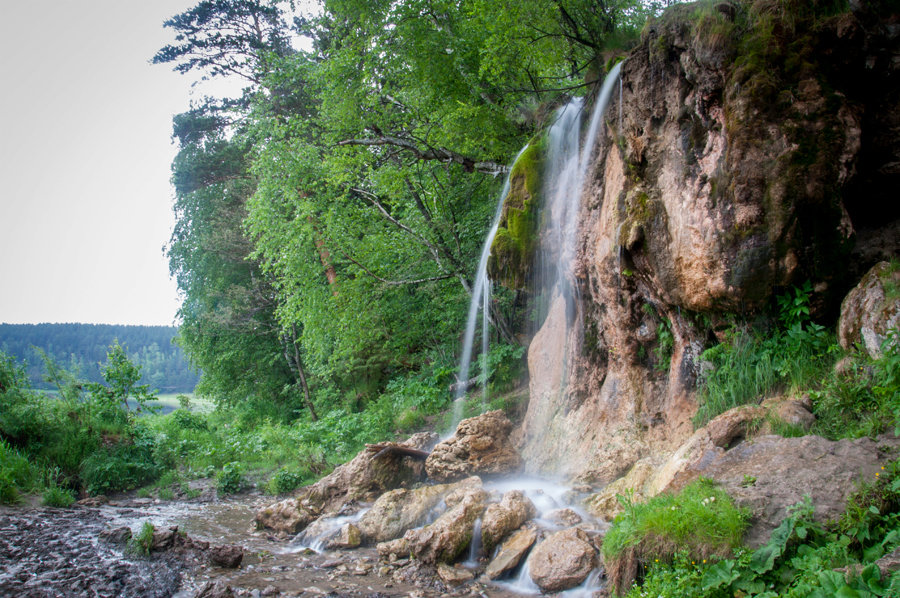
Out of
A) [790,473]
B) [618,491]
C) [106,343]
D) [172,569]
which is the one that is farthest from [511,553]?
[106,343]

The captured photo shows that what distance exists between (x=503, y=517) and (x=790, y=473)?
10.1ft

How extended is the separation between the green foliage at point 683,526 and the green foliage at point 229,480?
824 centimetres

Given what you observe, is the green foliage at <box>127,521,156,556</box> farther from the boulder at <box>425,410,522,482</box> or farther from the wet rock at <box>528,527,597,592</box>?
the wet rock at <box>528,527,597,592</box>

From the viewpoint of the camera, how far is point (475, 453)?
8.47 meters

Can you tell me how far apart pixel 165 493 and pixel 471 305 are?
280 inches

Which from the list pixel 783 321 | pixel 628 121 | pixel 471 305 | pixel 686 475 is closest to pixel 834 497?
pixel 686 475

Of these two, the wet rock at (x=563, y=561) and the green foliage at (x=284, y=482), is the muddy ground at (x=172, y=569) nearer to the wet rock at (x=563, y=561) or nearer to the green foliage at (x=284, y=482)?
the wet rock at (x=563, y=561)

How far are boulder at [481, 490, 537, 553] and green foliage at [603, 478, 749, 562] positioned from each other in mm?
1713

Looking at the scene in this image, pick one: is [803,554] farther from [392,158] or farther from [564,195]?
[392,158]

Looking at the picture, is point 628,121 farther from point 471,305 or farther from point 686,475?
point 471,305

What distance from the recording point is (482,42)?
34.4 feet

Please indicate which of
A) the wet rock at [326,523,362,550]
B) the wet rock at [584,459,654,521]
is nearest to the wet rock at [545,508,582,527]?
the wet rock at [584,459,654,521]

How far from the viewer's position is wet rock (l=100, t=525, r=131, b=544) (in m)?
6.27

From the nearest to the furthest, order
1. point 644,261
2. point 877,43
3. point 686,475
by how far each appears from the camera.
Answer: point 686,475, point 877,43, point 644,261
